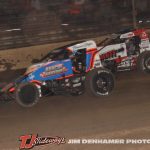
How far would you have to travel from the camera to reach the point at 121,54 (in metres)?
11.9

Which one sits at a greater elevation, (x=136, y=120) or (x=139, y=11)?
(x=139, y=11)

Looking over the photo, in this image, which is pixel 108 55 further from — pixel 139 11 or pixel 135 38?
pixel 139 11

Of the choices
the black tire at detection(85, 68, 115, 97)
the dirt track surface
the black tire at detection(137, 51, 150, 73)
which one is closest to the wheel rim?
the black tire at detection(85, 68, 115, 97)

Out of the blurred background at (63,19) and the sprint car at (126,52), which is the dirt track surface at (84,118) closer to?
the sprint car at (126,52)

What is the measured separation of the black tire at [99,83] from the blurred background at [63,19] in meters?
5.78

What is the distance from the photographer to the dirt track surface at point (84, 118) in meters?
7.55

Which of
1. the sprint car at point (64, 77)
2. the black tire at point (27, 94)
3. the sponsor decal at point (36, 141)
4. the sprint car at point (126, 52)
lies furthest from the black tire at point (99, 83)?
the sponsor decal at point (36, 141)

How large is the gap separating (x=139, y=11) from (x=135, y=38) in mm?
5696

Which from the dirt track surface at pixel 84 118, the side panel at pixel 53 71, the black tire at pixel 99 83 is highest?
the side panel at pixel 53 71

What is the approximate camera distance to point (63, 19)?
1656 cm

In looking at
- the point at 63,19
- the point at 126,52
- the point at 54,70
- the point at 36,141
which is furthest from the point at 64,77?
the point at 63,19

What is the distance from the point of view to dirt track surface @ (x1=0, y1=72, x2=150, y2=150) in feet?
24.8

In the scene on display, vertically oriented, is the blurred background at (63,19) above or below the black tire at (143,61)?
above

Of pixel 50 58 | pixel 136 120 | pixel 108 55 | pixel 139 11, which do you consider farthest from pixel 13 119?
pixel 139 11
